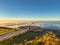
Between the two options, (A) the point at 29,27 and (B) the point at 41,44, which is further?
(A) the point at 29,27

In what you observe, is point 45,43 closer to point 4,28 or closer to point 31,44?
point 31,44

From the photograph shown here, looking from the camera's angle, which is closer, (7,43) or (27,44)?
(27,44)

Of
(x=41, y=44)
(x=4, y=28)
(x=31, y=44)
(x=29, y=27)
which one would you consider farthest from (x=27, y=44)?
(x=29, y=27)

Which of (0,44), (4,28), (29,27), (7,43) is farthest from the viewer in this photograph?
(29,27)

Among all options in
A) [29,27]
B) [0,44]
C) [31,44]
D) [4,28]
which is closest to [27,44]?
[31,44]

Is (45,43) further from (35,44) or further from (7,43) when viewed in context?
(7,43)

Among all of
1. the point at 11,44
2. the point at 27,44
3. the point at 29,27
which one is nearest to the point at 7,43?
the point at 11,44

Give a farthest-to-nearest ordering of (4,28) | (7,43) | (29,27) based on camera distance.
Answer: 1. (29,27)
2. (4,28)
3. (7,43)

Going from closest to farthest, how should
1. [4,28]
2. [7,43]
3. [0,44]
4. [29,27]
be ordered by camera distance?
1. [0,44]
2. [7,43]
3. [4,28]
4. [29,27]
